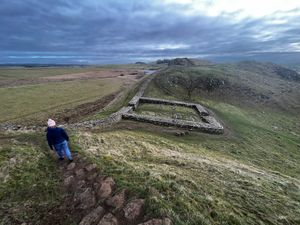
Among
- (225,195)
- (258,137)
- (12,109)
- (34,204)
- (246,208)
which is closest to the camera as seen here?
(34,204)

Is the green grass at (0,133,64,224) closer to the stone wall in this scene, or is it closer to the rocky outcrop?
the rocky outcrop

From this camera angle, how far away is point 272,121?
144 ft

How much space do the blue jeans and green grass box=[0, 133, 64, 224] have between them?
604 millimetres

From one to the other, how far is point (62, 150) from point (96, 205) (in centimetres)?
492

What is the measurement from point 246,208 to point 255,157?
13.8m

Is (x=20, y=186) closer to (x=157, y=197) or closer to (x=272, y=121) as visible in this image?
(x=157, y=197)

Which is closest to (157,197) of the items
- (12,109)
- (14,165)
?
(14,165)

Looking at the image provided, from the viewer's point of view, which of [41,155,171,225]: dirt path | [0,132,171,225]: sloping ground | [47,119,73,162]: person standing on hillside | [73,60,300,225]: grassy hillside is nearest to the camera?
[41,155,171,225]: dirt path

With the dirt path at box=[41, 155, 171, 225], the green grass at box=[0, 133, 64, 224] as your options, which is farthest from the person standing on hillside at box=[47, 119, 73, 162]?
the dirt path at box=[41, 155, 171, 225]

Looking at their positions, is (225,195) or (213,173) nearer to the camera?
(225,195)

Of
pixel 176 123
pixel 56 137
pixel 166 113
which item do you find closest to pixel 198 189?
pixel 56 137

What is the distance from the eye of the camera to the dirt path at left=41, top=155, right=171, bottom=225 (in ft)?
23.4

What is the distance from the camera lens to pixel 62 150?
11.6 m

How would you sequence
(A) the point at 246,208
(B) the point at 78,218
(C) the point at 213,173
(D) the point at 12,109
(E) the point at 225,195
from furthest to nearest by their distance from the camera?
(D) the point at 12,109
(C) the point at 213,173
(E) the point at 225,195
(A) the point at 246,208
(B) the point at 78,218
